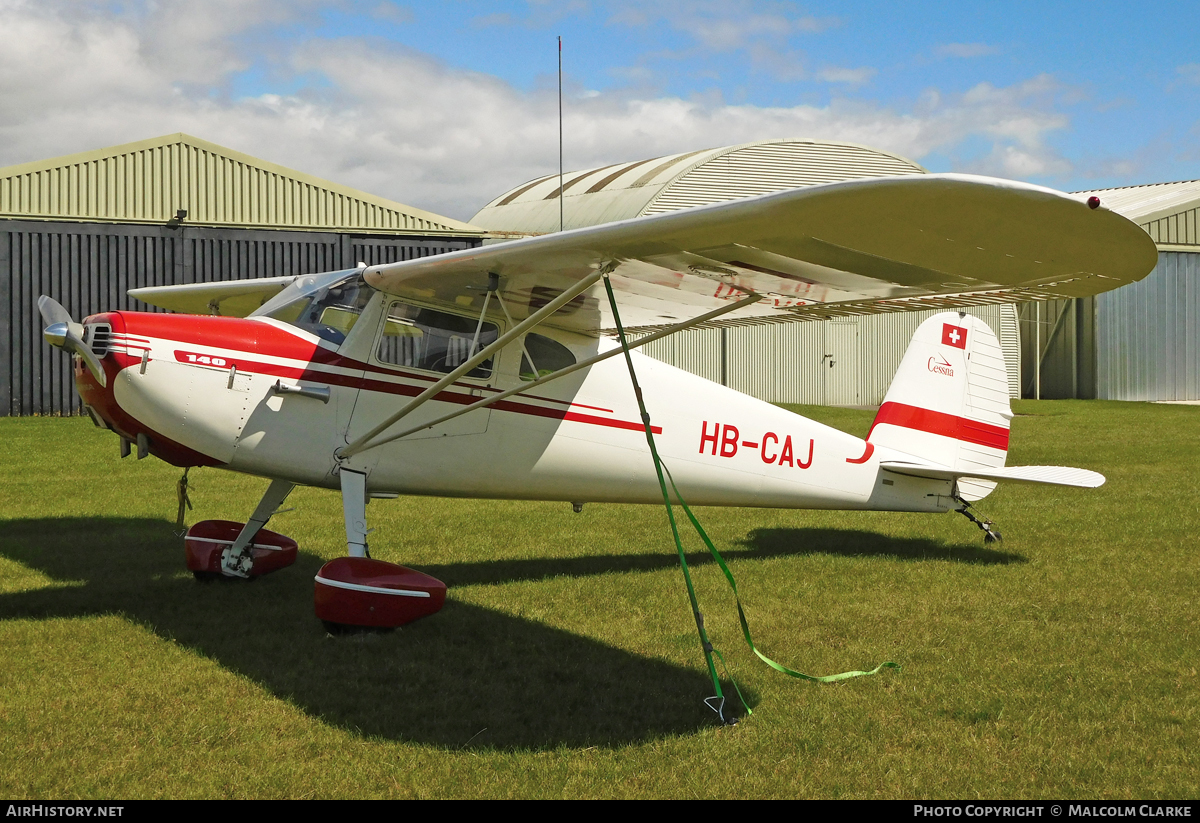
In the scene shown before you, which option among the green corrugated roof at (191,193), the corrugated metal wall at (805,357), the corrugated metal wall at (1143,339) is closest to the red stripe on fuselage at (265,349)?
the green corrugated roof at (191,193)

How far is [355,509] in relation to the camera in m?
6.23

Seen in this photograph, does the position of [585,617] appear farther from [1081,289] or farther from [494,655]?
[1081,289]

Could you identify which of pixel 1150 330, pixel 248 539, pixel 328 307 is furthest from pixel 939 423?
pixel 1150 330

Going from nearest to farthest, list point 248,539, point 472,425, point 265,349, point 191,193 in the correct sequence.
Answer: point 265,349
point 472,425
point 248,539
point 191,193

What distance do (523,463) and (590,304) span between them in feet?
4.02

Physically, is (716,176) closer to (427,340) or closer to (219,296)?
(219,296)

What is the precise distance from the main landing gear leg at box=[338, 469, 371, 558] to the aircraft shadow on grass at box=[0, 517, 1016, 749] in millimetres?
550

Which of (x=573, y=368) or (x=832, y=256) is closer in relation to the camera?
(x=832, y=256)

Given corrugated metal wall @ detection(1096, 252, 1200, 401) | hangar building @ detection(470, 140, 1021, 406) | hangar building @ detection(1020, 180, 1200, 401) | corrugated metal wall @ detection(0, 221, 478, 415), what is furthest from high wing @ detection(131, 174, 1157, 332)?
corrugated metal wall @ detection(1096, 252, 1200, 401)

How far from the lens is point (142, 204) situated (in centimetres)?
2169

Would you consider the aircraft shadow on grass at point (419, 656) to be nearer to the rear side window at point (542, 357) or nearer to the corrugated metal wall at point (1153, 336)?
the rear side window at point (542, 357)

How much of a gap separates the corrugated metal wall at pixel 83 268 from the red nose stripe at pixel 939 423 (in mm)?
16479

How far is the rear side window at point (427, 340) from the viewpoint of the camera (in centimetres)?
649

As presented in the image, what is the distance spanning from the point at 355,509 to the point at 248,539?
1.41 meters
